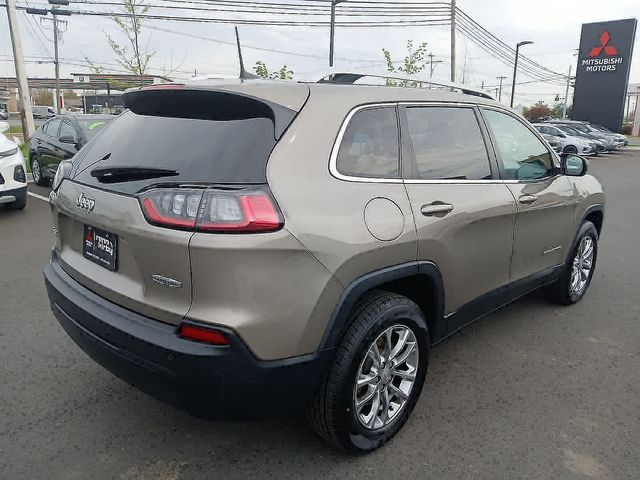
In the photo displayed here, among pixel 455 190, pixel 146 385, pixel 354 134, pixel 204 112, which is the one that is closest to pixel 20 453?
pixel 146 385

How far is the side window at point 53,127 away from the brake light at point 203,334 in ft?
30.7

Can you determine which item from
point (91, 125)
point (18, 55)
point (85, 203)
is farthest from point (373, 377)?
point (18, 55)

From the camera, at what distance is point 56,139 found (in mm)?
9656

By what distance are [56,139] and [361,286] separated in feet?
30.1

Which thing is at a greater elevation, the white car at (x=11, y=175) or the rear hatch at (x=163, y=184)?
the rear hatch at (x=163, y=184)

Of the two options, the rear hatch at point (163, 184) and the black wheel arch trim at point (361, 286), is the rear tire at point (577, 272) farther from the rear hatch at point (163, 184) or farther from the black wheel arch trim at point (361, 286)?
the rear hatch at point (163, 184)

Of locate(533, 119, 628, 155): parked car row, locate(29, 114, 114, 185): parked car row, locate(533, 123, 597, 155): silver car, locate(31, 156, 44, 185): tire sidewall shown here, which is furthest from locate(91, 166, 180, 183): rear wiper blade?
locate(533, 123, 597, 155): silver car

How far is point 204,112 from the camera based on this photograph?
232 centimetres

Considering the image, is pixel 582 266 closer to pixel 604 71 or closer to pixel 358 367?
pixel 358 367

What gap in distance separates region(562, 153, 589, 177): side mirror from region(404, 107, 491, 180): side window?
3.80 ft

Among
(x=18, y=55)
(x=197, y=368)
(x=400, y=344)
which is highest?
(x=18, y=55)

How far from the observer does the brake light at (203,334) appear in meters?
1.96

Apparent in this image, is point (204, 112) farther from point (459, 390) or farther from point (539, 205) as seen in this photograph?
point (539, 205)

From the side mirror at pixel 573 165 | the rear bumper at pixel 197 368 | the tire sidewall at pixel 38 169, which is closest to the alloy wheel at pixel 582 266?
the side mirror at pixel 573 165
